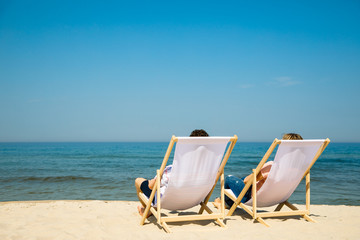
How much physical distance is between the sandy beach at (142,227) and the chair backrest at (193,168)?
1.40ft

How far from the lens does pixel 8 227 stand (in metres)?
3.73

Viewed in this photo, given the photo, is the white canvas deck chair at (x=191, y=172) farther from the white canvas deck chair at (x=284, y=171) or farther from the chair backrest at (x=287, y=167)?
the chair backrest at (x=287, y=167)

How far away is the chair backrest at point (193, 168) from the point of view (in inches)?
132

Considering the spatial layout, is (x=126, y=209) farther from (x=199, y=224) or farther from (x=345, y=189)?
(x=345, y=189)

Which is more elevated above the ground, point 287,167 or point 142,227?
point 287,167

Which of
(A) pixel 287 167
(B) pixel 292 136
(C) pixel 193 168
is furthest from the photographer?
(B) pixel 292 136

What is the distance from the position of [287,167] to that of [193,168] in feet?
4.17

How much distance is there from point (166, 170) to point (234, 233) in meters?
1.11

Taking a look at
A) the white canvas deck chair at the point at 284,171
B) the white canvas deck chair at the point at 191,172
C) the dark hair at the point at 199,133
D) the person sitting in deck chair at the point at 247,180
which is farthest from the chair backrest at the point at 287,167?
the dark hair at the point at 199,133

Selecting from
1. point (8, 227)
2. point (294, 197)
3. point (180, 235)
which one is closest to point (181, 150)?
point (180, 235)

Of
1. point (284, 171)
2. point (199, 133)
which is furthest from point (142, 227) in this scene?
point (284, 171)

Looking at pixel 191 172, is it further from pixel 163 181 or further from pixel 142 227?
pixel 142 227

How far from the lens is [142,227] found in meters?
3.84

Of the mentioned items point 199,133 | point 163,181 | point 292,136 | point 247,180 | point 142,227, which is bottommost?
point 142,227
